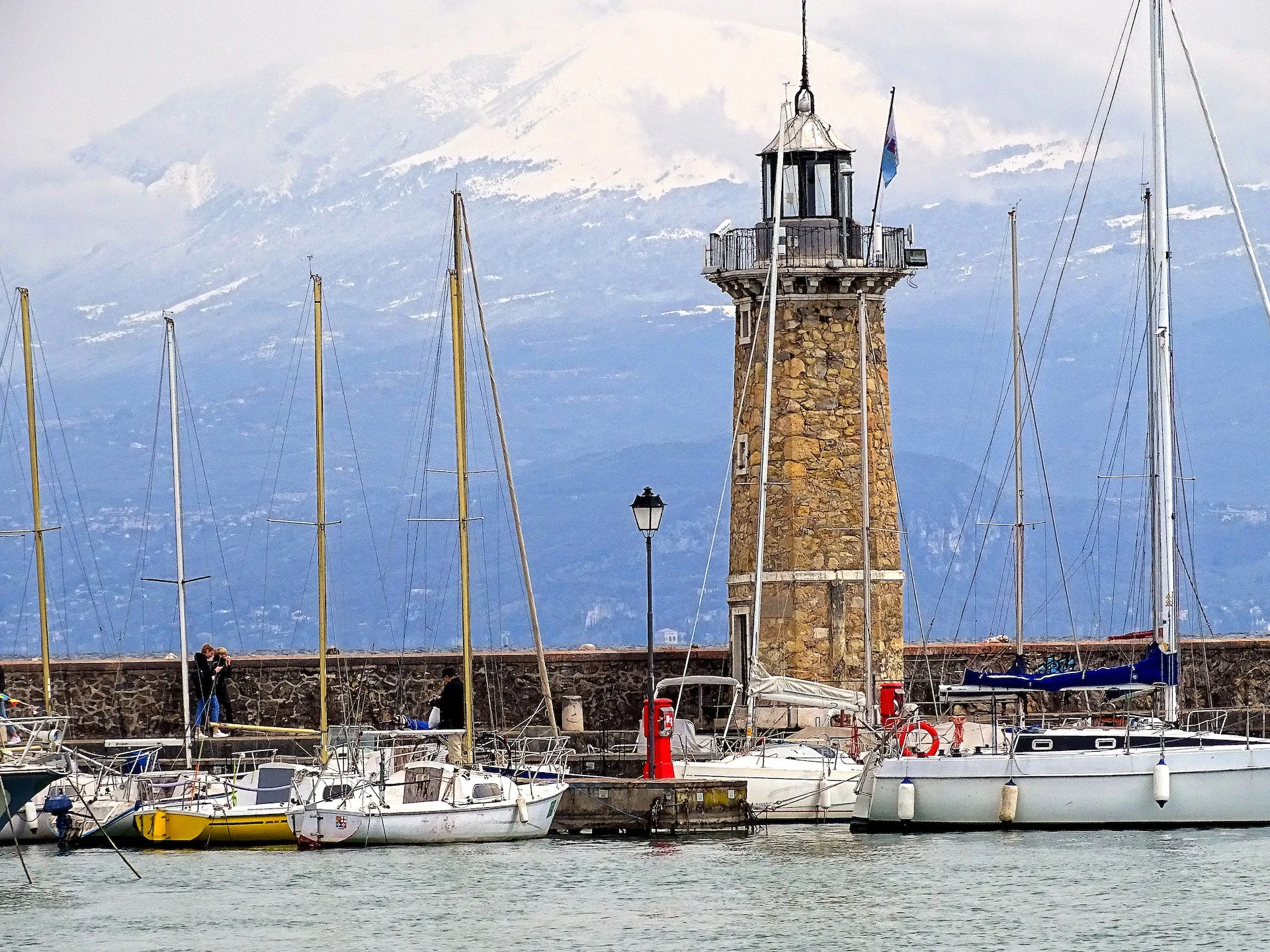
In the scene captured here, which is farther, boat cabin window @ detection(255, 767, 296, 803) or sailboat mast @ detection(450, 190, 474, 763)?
sailboat mast @ detection(450, 190, 474, 763)

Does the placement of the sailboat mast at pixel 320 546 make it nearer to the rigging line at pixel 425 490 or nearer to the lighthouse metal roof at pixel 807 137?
the rigging line at pixel 425 490

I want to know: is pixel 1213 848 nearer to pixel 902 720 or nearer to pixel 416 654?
pixel 902 720

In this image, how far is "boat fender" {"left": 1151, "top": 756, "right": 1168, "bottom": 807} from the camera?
2725 centimetres

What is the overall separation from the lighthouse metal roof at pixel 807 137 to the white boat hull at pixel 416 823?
1103cm

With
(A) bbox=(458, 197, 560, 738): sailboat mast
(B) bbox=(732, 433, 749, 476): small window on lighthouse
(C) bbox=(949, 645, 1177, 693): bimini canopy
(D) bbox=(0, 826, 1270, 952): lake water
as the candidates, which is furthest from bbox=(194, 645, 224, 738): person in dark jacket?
(C) bbox=(949, 645, 1177, 693): bimini canopy

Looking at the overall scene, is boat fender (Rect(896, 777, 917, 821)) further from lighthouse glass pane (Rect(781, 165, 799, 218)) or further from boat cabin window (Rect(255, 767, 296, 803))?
lighthouse glass pane (Rect(781, 165, 799, 218))

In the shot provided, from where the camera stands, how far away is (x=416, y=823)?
27.6 m

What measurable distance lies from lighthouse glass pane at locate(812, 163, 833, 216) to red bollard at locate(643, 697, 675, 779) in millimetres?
8346

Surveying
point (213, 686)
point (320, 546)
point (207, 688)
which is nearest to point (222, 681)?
point (207, 688)

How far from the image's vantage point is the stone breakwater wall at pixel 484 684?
Result: 34094 millimetres

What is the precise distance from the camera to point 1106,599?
138 m

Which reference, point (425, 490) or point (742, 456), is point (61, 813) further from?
point (425, 490)

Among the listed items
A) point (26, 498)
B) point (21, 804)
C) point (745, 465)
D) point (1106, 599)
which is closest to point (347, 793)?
point (21, 804)

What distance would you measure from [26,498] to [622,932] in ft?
524
